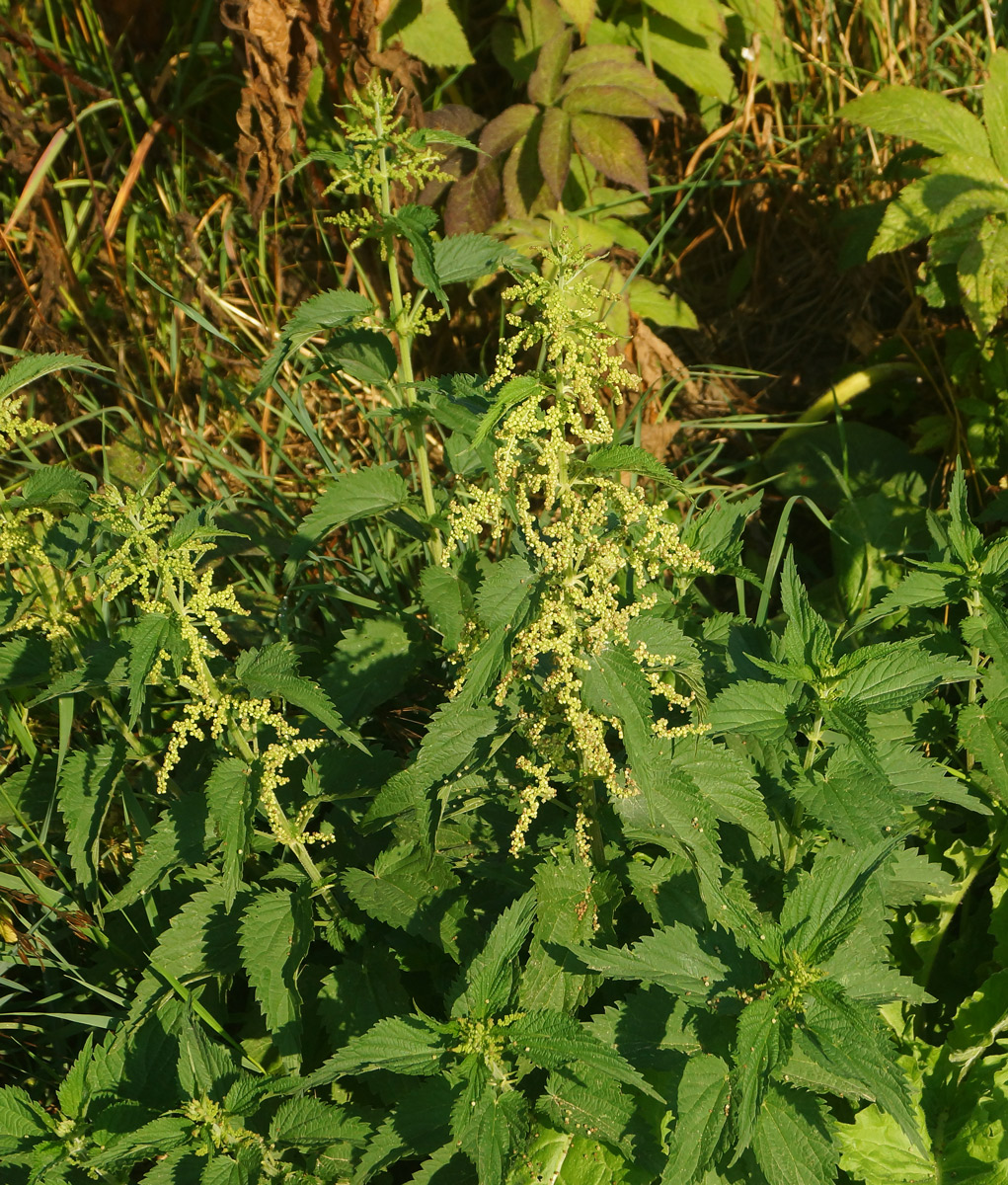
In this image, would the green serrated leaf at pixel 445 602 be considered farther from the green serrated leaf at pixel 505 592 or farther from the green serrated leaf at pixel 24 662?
the green serrated leaf at pixel 24 662

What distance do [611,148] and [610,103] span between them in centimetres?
15

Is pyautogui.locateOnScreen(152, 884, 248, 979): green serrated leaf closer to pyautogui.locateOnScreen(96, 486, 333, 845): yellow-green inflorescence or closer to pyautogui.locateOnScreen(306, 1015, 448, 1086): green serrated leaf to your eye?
pyautogui.locateOnScreen(96, 486, 333, 845): yellow-green inflorescence

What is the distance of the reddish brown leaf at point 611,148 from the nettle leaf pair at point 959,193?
0.74 m

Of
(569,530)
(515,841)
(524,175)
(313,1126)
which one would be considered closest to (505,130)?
(524,175)

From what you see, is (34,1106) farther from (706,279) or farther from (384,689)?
(706,279)

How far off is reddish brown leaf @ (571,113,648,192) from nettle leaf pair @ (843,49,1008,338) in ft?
2.43

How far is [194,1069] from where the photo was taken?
7.09 ft

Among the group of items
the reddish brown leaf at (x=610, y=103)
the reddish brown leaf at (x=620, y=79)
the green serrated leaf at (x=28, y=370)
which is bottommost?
the green serrated leaf at (x=28, y=370)

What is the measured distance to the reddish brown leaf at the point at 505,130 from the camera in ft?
12.0

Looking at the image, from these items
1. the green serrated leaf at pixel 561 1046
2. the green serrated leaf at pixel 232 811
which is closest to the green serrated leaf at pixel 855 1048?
the green serrated leaf at pixel 561 1046

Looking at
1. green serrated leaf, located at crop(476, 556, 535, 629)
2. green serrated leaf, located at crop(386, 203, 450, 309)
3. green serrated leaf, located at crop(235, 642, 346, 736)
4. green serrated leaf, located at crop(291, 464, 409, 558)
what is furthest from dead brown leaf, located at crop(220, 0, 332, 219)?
green serrated leaf, located at crop(476, 556, 535, 629)

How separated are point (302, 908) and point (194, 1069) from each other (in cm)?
38

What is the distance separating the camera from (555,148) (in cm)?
356

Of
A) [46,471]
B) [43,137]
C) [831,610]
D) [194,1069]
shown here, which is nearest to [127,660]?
[46,471]
